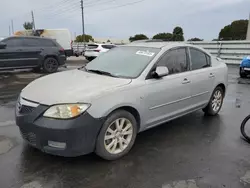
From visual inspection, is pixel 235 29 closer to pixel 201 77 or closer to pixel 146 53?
pixel 201 77

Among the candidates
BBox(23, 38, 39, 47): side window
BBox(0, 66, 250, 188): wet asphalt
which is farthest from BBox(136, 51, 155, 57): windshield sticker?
BBox(23, 38, 39, 47): side window

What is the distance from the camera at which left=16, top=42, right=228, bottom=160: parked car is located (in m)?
3.05

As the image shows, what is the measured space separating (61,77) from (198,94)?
2.54 metres

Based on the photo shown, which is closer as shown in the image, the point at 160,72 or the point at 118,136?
the point at 118,136

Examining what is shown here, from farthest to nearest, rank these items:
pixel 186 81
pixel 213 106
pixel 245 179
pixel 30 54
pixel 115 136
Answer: pixel 30 54
pixel 213 106
pixel 186 81
pixel 115 136
pixel 245 179

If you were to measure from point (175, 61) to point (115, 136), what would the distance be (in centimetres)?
185

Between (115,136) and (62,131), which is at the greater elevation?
(62,131)

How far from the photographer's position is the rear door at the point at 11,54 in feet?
36.0

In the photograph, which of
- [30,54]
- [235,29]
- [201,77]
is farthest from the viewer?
[235,29]

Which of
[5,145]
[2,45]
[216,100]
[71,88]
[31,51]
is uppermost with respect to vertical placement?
[2,45]

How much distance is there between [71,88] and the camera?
3361mm

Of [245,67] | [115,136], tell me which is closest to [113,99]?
[115,136]

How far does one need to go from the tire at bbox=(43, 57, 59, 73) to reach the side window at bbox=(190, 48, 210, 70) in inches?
349

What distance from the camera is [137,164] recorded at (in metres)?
3.39
